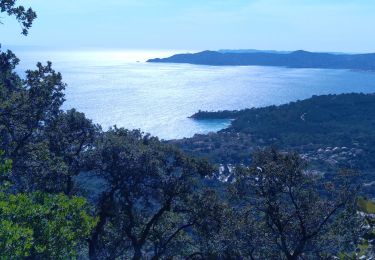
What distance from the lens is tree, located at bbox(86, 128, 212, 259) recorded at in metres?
10.0

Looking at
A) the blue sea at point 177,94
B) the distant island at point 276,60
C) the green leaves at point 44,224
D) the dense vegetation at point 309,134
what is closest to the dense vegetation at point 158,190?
the green leaves at point 44,224

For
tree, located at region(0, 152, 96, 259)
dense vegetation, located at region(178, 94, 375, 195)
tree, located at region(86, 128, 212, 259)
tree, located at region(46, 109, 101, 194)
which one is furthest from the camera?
dense vegetation, located at region(178, 94, 375, 195)

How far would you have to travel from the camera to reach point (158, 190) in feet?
34.2

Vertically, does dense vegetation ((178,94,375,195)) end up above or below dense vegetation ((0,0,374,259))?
below

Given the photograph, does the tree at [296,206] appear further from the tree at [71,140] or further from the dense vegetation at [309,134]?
the dense vegetation at [309,134]

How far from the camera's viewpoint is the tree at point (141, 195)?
10.0m

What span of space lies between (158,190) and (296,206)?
2.86 meters

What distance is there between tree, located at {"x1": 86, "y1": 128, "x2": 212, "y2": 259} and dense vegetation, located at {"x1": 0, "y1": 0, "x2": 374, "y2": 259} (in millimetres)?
22

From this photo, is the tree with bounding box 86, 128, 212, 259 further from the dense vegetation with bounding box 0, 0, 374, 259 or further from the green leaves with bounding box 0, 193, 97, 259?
the green leaves with bounding box 0, 193, 97, 259

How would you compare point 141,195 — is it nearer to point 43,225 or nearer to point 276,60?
point 43,225

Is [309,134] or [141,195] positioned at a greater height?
[141,195]

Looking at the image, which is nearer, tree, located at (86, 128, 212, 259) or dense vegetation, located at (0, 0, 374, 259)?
dense vegetation, located at (0, 0, 374, 259)

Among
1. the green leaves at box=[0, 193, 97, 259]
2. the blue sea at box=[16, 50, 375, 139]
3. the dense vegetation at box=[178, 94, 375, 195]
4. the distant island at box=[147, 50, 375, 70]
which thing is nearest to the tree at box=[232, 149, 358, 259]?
the green leaves at box=[0, 193, 97, 259]

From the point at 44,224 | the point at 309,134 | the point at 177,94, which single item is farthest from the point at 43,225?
the point at 177,94
